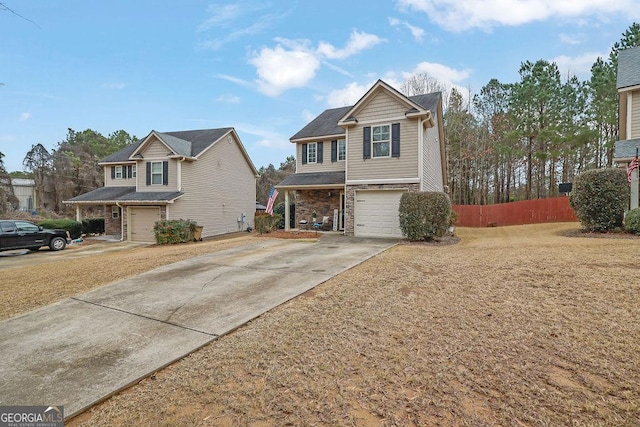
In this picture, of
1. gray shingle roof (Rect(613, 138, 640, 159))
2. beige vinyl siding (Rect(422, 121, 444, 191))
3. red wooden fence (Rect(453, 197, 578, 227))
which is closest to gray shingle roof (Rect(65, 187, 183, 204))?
beige vinyl siding (Rect(422, 121, 444, 191))

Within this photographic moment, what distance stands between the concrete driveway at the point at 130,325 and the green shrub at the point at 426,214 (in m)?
4.28

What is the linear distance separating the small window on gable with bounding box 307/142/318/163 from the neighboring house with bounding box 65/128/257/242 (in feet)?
24.4

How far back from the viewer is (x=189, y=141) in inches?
847

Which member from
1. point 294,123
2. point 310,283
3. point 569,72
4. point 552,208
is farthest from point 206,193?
point 569,72

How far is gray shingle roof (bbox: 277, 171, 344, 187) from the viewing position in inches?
581

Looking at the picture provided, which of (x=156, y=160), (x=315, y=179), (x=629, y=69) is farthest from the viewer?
(x=156, y=160)

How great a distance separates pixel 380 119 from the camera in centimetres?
1292

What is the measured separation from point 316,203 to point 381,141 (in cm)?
531

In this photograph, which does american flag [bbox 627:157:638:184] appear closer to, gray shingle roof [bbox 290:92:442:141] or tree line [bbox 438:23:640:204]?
gray shingle roof [bbox 290:92:442:141]

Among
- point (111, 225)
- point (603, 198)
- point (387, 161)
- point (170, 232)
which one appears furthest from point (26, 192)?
point (603, 198)

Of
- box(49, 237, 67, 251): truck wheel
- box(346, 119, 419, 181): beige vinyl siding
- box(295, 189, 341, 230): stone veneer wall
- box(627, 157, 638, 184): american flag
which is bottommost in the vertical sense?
box(49, 237, 67, 251): truck wheel

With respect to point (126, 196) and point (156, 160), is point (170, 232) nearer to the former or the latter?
point (156, 160)

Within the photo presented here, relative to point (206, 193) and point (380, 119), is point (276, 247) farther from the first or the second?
point (206, 193)

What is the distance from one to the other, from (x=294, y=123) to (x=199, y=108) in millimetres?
7392
